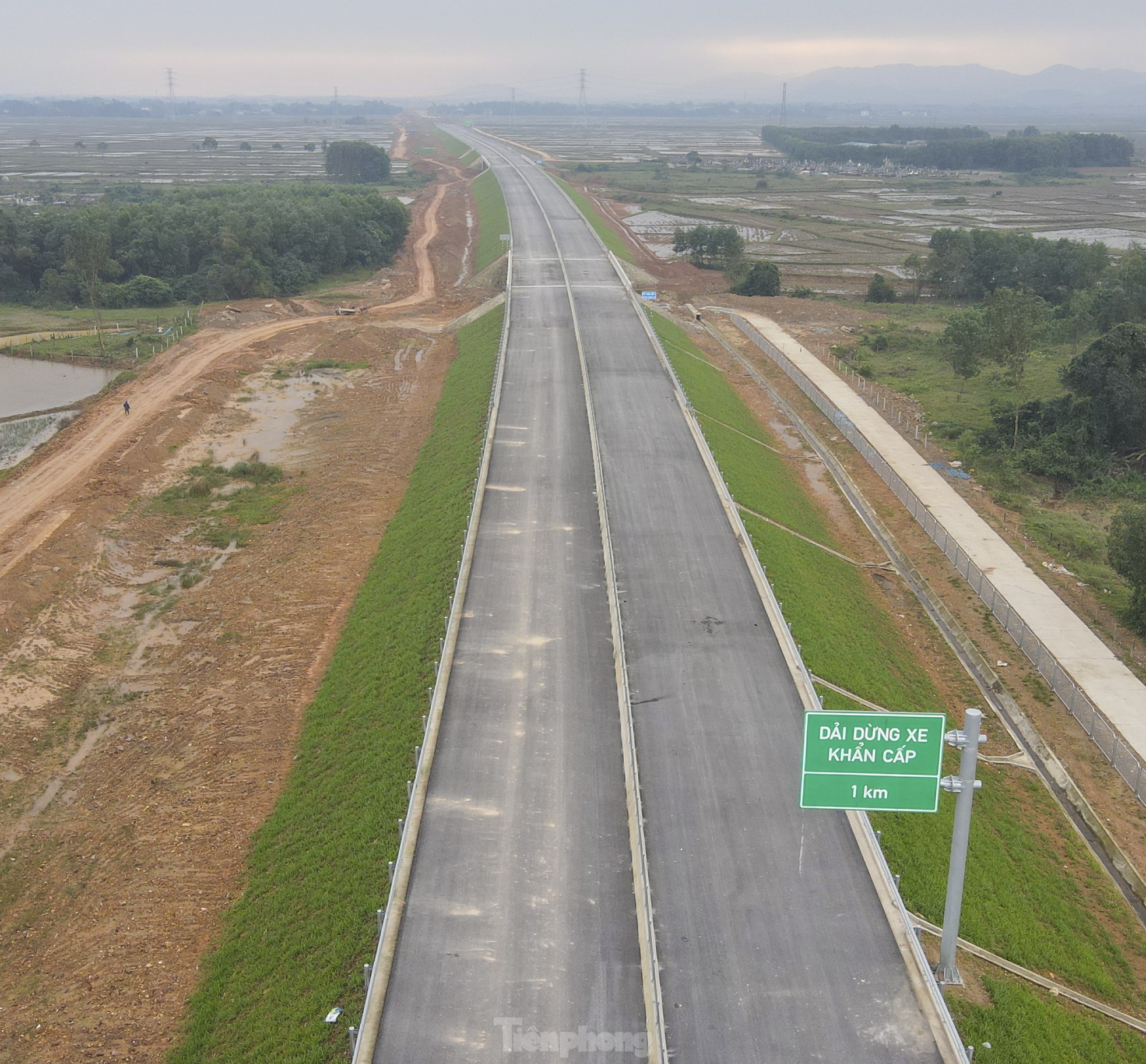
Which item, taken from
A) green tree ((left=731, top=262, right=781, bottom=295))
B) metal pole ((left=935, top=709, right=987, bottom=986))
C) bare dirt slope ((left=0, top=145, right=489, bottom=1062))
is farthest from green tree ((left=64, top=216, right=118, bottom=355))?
metal pole ((left=935, top=709, right=987, bottom=986))

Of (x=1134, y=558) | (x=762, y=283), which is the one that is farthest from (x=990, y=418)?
(x=762, y=283)

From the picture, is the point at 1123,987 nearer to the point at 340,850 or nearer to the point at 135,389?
the point at 340,850

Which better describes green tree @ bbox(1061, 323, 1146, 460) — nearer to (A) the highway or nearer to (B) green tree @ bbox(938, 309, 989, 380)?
(B) green tree @ bbox(938, 309, 989, 380)

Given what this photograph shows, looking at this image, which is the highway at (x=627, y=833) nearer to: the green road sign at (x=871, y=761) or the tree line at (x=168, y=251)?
the green road sign at (x=871, y=761)

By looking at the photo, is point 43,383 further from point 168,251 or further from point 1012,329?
point 1012,329

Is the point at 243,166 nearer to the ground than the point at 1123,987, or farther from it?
farther from it

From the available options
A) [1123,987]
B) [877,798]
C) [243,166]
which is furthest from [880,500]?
[243,166]
